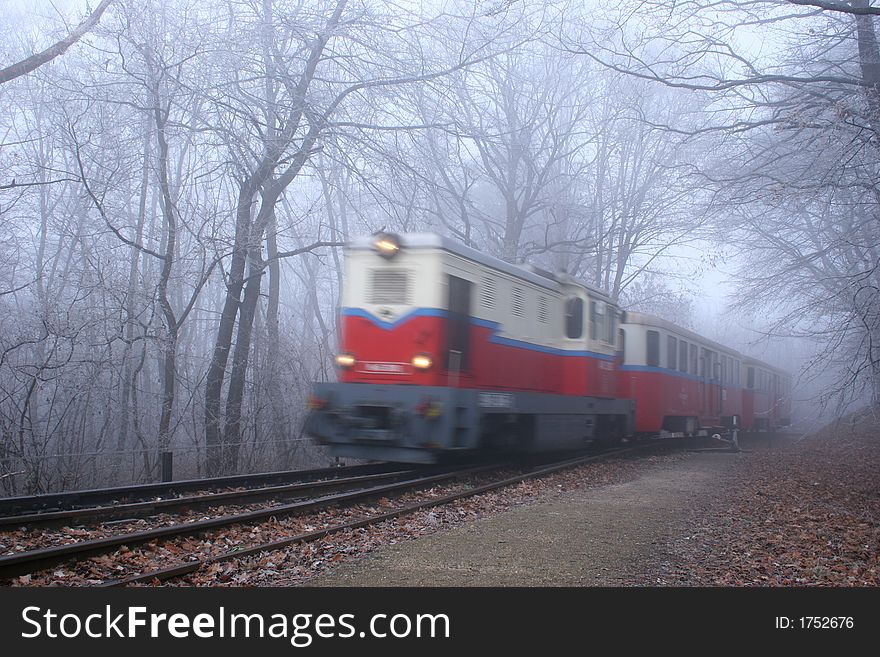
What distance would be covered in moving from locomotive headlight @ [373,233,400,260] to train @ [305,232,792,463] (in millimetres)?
16

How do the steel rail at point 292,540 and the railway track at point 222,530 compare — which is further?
the railway track at point 222,530

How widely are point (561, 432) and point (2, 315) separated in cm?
1209

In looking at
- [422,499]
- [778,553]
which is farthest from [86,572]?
[778,553]

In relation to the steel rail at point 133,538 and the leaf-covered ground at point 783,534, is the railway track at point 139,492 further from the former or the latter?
the leaf-covered ground at point 783,534

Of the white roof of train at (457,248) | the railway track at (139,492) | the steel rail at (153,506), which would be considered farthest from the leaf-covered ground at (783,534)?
the railway track at (139,492)

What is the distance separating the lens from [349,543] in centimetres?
783

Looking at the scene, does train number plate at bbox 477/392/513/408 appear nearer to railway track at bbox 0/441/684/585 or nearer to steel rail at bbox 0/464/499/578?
railway track at bbox 0/441/684/585

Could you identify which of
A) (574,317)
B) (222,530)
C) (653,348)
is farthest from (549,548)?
(653,348)

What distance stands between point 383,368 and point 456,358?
1.15 meters

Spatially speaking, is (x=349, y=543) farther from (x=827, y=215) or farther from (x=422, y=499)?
(x=827, y=215)

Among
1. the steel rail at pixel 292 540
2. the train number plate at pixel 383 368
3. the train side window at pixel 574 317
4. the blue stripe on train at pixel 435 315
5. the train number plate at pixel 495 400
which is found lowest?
the steel rail at pixel 292 540

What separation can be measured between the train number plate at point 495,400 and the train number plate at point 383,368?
121 centimetres

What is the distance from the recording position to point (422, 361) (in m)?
11.3

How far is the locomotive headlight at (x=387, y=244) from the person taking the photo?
11.8m
